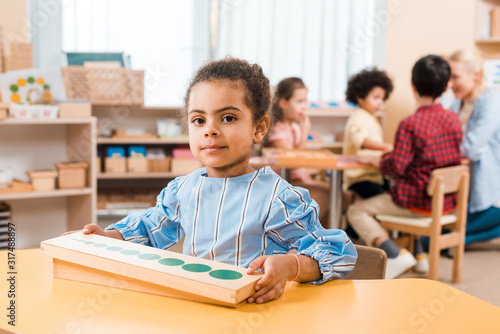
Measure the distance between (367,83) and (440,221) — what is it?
4.05 feet

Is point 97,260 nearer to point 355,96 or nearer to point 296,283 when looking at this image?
point 296,283

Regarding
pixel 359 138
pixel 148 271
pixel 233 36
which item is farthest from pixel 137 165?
pixel 148 271

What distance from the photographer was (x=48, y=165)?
346 centimetres

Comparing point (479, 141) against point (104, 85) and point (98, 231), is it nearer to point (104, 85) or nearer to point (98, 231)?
point (104, 85)

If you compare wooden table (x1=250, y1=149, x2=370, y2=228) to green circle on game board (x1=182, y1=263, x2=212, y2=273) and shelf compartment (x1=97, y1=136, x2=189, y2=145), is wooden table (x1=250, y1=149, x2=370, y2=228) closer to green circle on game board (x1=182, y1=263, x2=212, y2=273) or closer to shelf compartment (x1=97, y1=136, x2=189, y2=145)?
shelf compartment (x1=97, y1=136, x2=189, y2=145)

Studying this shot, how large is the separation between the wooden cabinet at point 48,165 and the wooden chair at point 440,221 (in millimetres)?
1794

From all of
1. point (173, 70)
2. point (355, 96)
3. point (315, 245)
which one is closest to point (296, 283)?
point (315, 245)

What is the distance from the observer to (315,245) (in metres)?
1.03

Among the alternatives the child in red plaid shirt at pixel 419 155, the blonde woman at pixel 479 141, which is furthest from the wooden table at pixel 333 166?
the blonde woman at pixel 479 141

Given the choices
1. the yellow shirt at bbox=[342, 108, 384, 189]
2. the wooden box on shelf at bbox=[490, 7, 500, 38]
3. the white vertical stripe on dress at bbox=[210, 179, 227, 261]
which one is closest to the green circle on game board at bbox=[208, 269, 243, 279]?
the white vertical stripe on dress at bbox=[210, 179, 227, 261]

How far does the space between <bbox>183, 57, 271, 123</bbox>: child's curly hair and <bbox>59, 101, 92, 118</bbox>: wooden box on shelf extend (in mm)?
2254

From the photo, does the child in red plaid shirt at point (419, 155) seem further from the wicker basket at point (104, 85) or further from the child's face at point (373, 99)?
the wicker basket at point (104, 85)

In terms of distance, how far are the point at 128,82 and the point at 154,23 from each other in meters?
0.99

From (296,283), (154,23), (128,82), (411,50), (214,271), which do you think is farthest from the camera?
(411,50)
